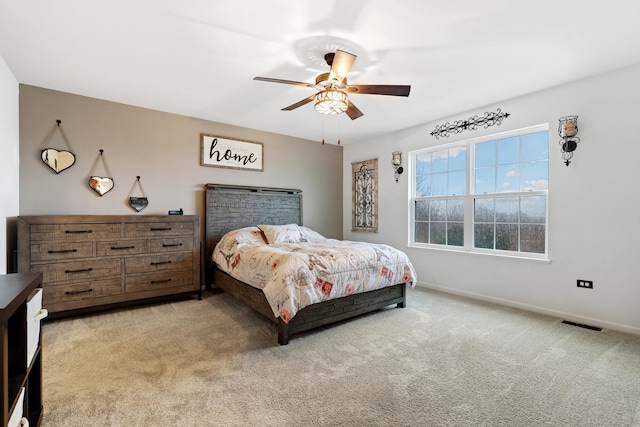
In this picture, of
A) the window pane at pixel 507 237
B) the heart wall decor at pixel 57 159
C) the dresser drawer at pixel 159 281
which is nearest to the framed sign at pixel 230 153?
the heart wall decor at pixel 57 159

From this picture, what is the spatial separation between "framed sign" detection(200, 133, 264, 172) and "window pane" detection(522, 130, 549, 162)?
375 cm

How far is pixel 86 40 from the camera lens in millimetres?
2428

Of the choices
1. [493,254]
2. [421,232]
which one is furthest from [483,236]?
[421,232]

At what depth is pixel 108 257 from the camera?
329cm

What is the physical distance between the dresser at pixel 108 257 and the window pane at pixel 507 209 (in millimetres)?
3955

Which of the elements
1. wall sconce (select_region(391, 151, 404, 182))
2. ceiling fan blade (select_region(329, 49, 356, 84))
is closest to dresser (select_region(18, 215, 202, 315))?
ceiling fan blade (select_region(329, 49, 356, 84))

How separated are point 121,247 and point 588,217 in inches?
200

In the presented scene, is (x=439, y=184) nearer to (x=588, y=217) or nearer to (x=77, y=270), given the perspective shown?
(x=588, y=217)

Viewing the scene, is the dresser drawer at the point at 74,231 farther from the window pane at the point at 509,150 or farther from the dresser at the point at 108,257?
the window pane at the point at 509,150

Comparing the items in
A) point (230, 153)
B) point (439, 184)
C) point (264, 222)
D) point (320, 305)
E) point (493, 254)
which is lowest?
point (320, 305)

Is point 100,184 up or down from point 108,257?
up

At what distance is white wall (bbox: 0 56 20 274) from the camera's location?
8.76ft

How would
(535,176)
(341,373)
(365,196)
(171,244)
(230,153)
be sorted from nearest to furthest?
(341,373), (535,176), (171,244), (230,153), (365,196)

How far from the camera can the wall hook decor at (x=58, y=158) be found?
3.31m
